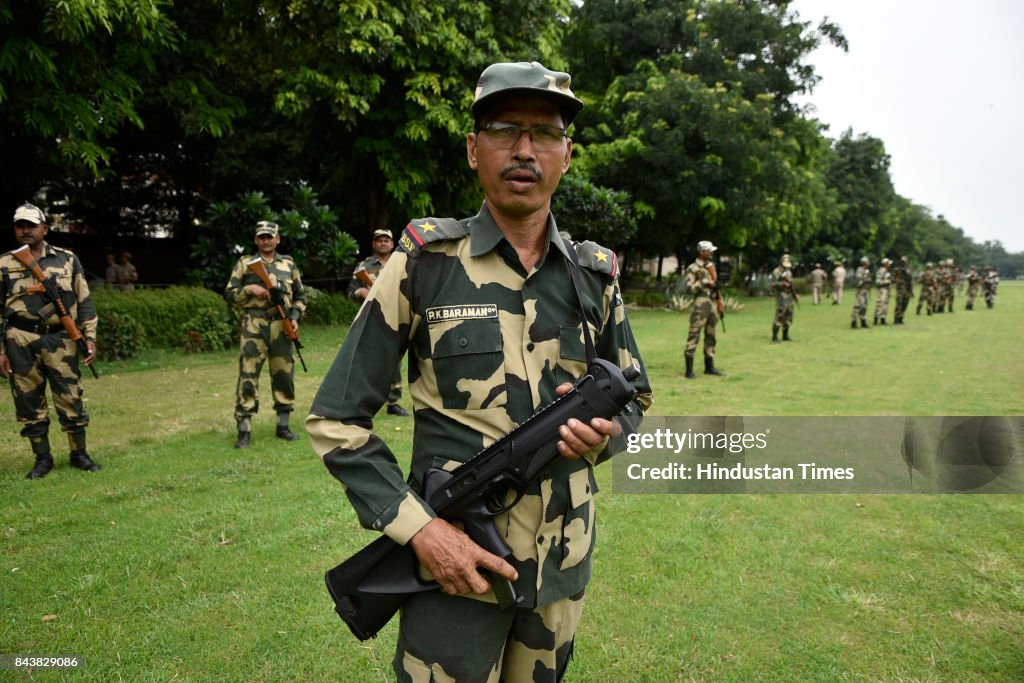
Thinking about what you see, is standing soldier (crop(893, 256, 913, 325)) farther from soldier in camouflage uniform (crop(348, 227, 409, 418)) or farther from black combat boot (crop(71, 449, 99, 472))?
black combat boot (crop(71, 449, 99, 472))

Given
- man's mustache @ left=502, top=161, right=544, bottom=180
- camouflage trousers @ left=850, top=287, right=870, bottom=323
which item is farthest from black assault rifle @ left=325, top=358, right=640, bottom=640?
camouflage trousers @ left=850, top=287, right=870, bottom=323

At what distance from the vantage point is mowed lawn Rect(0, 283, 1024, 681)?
10.6 feet

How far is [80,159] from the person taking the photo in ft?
36.7

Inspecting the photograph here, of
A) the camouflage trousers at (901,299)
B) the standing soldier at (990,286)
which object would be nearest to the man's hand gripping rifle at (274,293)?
the camouflage trousers at (901,299)

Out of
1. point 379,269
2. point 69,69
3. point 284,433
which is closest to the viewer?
point 284,433

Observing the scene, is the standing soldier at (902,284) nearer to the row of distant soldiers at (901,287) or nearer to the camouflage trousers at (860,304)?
the row of distant soldiers at (901,287)

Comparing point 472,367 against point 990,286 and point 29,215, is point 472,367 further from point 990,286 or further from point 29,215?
point 990,286

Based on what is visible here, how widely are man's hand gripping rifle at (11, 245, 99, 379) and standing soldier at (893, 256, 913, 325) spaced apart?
20.9m

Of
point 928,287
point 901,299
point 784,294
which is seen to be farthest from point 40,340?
point 928,287

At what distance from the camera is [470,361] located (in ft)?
5.60

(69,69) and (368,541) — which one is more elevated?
(69,69)

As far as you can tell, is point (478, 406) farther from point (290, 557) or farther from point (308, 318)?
point (308, 318)

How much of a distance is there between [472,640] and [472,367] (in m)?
0.73

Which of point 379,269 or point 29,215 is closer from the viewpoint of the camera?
point 29,215
